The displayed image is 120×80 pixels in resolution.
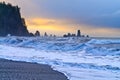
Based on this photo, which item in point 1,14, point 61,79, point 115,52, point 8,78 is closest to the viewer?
point 8,78

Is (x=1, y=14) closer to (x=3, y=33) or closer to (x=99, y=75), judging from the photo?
(x=3, y=33)

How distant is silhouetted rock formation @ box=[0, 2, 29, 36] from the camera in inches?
3686

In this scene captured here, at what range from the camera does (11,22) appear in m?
95.3

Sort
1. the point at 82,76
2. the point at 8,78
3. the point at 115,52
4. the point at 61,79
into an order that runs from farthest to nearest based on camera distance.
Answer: the point at 115,52
the point at 82,76
the point at 61,79
the point at 8,78

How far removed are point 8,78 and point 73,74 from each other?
120 inches

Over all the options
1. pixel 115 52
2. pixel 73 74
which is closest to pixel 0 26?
pixel 115 52

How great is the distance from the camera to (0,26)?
9375 centimetres

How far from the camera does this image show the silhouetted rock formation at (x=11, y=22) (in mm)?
93625

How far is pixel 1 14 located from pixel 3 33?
778cm

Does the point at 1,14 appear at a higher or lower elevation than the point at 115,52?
higher

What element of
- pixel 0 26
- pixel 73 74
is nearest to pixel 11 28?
pixel 0 26

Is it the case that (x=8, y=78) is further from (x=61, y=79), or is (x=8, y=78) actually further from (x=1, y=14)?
(x=1, y=14)

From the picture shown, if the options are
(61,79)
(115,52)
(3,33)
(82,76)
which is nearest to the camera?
(61,79)

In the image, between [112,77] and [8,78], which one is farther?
[112,77]
